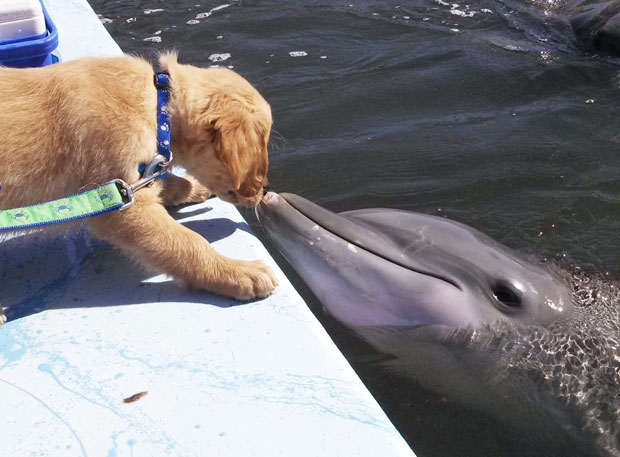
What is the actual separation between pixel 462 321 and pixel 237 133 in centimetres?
164

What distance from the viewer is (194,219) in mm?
3912

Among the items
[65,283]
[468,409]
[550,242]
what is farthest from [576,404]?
[65,283]

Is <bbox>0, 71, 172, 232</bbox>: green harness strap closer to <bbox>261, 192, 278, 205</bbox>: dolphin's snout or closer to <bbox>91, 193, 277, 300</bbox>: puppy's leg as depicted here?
<bbox>91, 193, 277, 300</bbox>: puppy's leg

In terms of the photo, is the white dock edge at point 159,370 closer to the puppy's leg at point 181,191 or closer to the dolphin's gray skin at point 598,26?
the puppy's leg at point 181,191

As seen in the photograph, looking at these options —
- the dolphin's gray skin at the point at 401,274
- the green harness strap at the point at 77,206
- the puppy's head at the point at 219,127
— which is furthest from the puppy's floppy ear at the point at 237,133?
the dolphin's gray skin at the point at 401,274

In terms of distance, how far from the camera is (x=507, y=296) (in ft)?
13.9

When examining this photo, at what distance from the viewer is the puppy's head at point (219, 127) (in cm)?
330

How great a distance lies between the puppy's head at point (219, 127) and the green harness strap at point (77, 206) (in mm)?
418

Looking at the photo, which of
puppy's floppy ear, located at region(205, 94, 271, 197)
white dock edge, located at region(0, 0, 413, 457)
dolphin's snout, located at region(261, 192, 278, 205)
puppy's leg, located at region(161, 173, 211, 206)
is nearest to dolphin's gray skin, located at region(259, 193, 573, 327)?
dolphin's snout, located at region(261, 192, 278, 205)

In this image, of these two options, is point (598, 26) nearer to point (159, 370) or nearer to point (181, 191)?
point (181, 191)

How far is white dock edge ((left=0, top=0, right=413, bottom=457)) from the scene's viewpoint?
2.55 meters

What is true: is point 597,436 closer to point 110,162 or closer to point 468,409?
point 468,409

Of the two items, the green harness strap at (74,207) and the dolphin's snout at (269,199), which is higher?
the green harness strap at (74,207)

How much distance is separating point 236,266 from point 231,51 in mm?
5963
